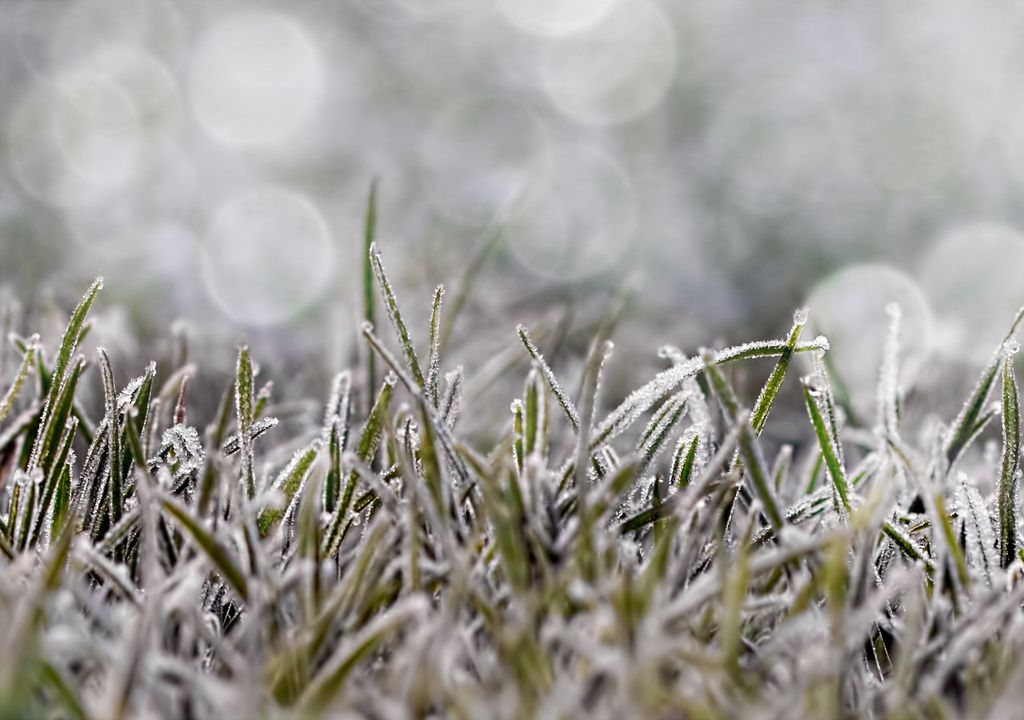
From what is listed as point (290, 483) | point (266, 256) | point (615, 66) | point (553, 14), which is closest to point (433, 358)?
point (290, 483)

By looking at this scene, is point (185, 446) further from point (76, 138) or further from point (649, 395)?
point (76, 138)

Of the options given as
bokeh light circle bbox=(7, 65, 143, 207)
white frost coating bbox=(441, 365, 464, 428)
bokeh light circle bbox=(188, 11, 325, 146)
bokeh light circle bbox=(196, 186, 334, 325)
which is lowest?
white frost coating bbox=(441, 365, 464, 428)

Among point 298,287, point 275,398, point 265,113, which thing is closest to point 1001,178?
point 298,287

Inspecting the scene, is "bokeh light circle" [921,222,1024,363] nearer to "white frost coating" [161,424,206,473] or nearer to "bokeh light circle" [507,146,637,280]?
"bokeh light circle" [507,146,637,280]

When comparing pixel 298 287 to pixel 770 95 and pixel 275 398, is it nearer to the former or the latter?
pixel 275 398

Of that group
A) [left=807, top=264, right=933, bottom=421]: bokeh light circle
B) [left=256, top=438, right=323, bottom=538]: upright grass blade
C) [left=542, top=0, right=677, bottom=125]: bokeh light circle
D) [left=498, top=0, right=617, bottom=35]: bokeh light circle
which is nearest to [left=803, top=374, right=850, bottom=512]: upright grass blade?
[left=807, top=264, right=933, bottom=421]: bokeh light circle

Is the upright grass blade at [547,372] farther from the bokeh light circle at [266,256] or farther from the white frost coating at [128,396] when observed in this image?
the bokeh light circle at [266,256]


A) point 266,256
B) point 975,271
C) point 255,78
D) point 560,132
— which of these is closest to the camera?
point 266,256
